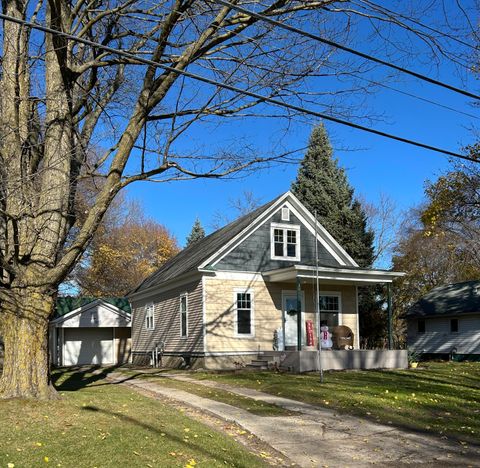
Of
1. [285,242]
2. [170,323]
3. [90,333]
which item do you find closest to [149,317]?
[170,323]

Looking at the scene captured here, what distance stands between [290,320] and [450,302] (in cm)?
1552

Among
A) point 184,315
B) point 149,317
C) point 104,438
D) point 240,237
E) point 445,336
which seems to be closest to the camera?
point 104,438

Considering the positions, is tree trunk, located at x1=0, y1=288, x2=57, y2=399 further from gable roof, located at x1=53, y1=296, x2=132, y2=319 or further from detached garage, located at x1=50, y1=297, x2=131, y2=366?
gable roof, located at x1=53, y1=296, x2=132, y2=319

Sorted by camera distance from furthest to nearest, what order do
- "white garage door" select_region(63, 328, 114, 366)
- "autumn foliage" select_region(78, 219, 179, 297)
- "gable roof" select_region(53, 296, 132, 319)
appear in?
"autumn foliage" select_region(78, 219, 179, 297) → "white garage door" select_region(63, 328, 114, 366) → "gable roof" select_region(53, 296, 132, 319)

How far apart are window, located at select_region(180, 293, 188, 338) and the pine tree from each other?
14.0m

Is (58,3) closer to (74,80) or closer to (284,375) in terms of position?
(74,80)

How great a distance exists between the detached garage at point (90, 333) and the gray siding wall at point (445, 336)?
17836 mm

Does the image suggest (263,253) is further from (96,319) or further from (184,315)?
(96,319)

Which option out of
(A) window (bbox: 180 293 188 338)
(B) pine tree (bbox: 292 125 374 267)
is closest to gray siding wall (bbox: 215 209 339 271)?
(A) window (bbox: 180 293 188 338)

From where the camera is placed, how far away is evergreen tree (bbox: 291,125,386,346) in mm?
35250

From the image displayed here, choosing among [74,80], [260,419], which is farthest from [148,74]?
[260,419]

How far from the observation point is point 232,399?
1271 cm

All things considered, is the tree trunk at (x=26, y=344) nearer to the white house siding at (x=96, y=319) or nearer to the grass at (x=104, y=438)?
the grass at (x=104, y=438)

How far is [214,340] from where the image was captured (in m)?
20.8
